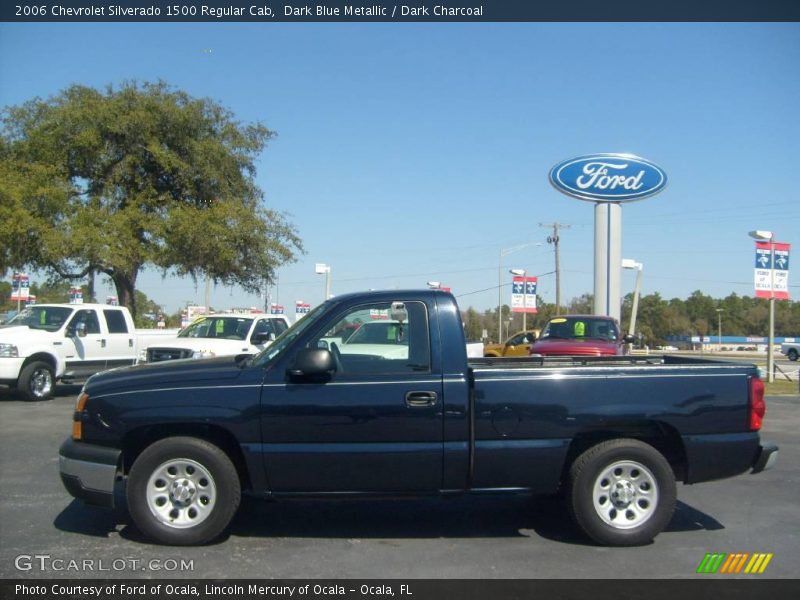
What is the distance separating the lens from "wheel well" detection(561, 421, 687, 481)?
596cm

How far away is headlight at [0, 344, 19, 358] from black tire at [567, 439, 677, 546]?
488 inches

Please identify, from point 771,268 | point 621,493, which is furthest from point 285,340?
point 771,268

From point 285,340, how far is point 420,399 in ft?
3.93

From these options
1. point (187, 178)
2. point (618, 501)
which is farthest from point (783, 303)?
point (618, 501)

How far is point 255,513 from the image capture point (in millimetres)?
6750

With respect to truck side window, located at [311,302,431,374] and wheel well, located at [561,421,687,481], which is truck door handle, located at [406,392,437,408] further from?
wheel well, located at [561,421,687,481]

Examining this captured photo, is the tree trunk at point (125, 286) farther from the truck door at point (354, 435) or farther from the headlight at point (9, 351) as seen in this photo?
the truck door at point (354, 435)

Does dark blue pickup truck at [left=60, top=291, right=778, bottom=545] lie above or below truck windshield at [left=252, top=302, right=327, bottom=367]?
below

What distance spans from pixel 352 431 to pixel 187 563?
1.46 metres

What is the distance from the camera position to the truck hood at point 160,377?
5.80m

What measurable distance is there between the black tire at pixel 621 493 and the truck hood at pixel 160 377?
9.05ft

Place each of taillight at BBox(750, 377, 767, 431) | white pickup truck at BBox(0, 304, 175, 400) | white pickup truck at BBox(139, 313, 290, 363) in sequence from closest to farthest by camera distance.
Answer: taillight at BBox(750, 377, 767, 431) < white pickup truck at BBox(139, 313, 290, 363) < white pickup truck at BBox(0, 304, 175, 400)

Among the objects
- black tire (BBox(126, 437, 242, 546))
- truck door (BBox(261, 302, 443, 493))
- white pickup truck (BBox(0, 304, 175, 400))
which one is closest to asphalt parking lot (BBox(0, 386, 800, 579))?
black tire (BBox(126, 437, 242, 546))

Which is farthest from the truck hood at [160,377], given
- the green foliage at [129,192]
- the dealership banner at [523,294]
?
the dealership banner at [523,294]
